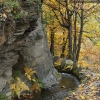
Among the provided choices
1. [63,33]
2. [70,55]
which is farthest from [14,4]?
[63,33]

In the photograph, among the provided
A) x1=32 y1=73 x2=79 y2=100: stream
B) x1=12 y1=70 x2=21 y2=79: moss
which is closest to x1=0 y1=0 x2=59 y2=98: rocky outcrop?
x1=12 y1=70 x2=21 y2=79: moss

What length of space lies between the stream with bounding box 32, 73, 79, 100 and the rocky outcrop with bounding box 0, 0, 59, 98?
43cm

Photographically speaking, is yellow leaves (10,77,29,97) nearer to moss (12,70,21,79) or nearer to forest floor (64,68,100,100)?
moss (12,70,21,79)

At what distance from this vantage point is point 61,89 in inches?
552

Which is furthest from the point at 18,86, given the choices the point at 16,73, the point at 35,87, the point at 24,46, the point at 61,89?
the point at 61,89

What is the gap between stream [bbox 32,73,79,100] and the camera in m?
12.8

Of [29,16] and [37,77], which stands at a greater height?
[29,16]

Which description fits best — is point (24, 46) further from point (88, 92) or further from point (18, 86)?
point (88, 92)

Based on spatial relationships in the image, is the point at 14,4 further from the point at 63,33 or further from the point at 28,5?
the point at 63,33

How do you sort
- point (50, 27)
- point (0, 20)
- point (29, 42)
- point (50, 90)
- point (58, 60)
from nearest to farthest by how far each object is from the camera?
point (0, 20), point (29, 42), point (50, 90), point (58, 60), point (50, 27)

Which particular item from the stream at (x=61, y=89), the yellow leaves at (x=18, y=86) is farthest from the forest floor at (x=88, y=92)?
the yellow leaves at (x=18, y=86)

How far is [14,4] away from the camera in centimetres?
930

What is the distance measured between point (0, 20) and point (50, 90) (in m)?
6.68

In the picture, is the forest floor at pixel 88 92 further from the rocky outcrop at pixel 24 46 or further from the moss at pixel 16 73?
the moss at pixel 16 73
